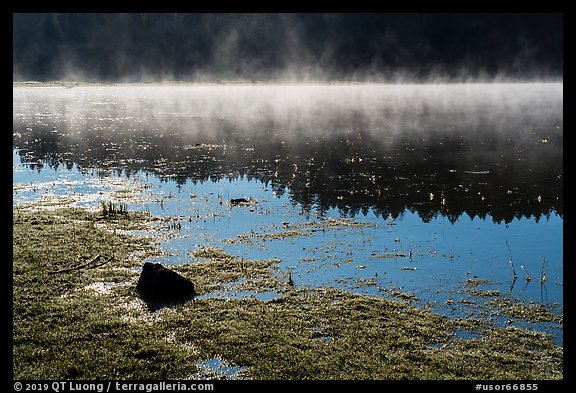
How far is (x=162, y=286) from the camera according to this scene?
21938mm

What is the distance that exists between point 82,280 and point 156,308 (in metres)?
4.71

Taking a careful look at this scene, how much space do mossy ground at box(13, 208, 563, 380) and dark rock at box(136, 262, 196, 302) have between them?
0.61 m

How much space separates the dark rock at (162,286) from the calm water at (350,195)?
3.51 meters

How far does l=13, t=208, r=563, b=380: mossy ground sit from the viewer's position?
16547 mm

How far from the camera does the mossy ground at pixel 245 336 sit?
16547 millimetres

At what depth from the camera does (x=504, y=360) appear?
1717cm
